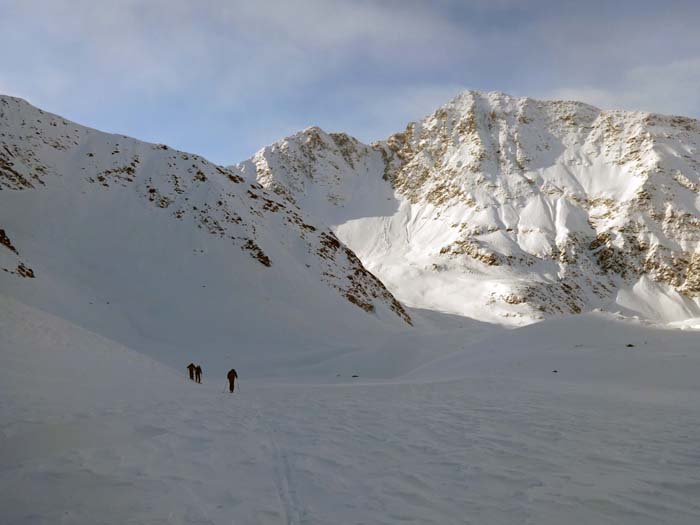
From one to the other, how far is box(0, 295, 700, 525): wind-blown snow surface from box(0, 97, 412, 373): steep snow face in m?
21.4

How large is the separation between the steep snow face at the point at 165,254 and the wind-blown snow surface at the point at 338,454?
2141cm

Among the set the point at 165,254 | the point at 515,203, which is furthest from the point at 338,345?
the point at 515,203

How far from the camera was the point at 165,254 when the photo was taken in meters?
44.9

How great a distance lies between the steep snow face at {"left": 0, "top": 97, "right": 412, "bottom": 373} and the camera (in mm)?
35469

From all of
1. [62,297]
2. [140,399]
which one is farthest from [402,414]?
[62,297]

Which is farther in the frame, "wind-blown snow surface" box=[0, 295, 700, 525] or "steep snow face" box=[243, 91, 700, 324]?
"steep snow face" box=[243, 91, 700, 324]

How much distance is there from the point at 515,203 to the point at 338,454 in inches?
4617

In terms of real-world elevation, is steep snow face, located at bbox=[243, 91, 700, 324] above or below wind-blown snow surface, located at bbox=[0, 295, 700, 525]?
above

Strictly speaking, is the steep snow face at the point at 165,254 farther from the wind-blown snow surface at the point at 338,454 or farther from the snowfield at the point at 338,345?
the wind-blown snow surface at the point at 338,454

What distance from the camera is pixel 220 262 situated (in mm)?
45438

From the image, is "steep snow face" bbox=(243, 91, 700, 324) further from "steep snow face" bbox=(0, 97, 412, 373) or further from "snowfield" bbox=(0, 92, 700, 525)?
"steep snow face" bbox=(0, 97, 412, 373)

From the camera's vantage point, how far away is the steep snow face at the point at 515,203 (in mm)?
96812

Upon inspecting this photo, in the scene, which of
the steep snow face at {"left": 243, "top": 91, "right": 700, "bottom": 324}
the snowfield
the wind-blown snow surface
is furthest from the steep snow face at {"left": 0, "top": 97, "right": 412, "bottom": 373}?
the steep snow face at {"left": 243, "top": 91, "right": 700, "bottom": 324}

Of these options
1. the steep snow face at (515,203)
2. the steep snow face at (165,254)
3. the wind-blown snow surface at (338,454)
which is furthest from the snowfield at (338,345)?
the steep snow face at (515,203)
